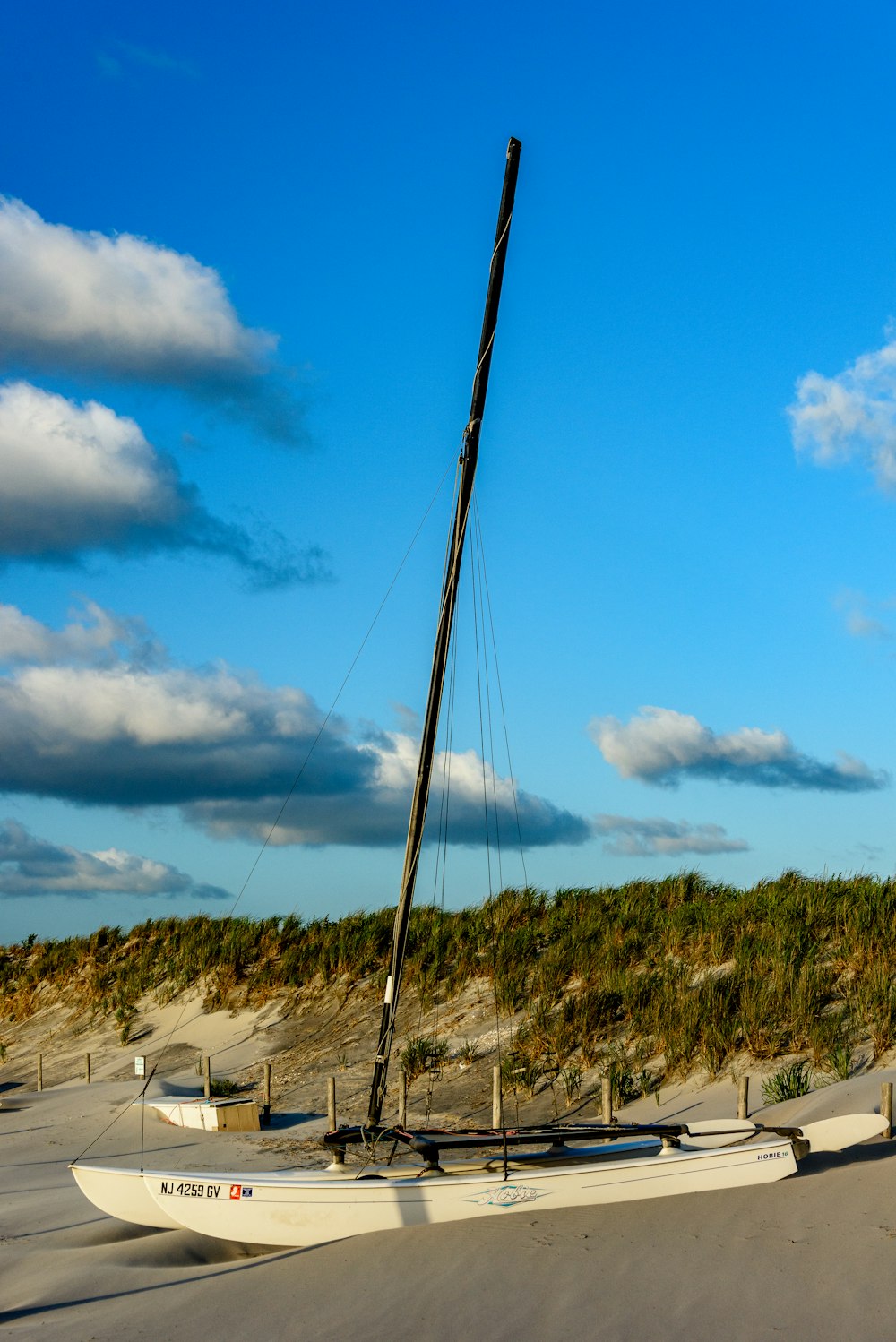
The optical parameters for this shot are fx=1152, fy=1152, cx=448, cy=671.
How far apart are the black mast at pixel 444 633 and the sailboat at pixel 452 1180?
5.53 ft

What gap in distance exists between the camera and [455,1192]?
507 inches

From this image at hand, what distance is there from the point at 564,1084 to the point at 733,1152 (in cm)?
851

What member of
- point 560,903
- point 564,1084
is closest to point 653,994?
point 564,1084

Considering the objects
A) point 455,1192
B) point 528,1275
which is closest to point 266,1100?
point 455,1192

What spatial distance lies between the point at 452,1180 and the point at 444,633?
7410mm

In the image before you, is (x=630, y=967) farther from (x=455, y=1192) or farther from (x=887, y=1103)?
(x=455, y=1192)

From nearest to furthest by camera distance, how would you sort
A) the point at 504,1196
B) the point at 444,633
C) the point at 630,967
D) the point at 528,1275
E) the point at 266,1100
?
the point at 528,1275 → the point at 504,1196 → the point at 444,633 → the point at 266,1100 → the point at 630,967

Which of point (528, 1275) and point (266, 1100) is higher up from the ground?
point (528, 1275)

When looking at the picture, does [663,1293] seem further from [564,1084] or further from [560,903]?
[560,903]

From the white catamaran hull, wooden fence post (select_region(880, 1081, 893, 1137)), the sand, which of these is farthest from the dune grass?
the white catamaran hull

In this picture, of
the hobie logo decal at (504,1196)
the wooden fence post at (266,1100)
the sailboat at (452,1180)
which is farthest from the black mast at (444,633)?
the wooden fence post at (266,1100)

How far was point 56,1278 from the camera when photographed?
41.2 feet

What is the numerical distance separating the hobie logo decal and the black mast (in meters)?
2.69

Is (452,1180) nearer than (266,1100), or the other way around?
(452,1180)
